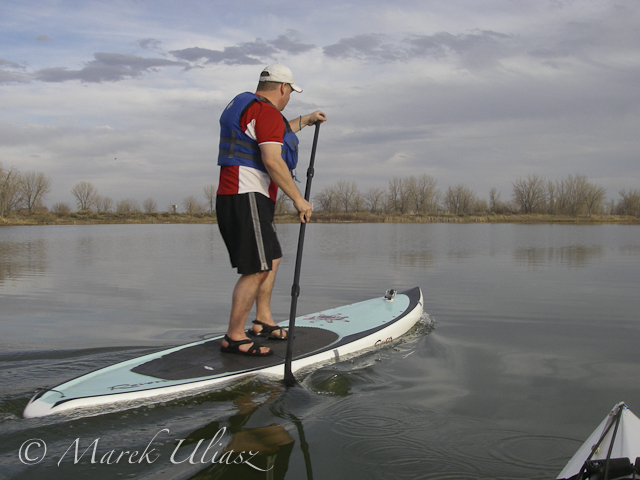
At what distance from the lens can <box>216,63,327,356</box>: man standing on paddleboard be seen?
386 centimetres

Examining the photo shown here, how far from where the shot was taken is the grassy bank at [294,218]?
5838 cm

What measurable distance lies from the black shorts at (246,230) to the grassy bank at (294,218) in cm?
5483

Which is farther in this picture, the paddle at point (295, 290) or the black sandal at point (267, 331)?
the black sandal at point (267, 331)

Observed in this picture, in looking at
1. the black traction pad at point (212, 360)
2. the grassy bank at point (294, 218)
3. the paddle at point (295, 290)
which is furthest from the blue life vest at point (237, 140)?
the grassy bank at point (294, 218)

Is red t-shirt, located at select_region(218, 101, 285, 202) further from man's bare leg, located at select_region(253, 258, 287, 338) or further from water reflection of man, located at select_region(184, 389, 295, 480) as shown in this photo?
water reflection of man, located at select_region(184, 389, 295, 480)

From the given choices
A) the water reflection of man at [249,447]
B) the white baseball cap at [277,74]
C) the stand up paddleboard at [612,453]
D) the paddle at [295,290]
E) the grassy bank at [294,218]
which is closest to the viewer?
the stand up paddleboard at [612,453]

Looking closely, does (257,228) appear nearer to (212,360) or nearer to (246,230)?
(246,230)

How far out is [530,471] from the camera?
253 centimetres

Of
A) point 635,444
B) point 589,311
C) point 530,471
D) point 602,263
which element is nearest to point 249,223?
point 530,471

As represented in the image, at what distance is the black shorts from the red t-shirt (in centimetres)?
7
